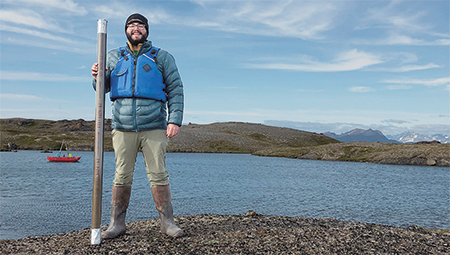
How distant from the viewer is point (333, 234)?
8.77 meters

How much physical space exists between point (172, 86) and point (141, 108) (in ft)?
2.94

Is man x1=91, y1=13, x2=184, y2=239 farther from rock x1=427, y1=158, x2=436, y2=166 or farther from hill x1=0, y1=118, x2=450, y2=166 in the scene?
rock x1=427, y1=158, x2=436, y2=166

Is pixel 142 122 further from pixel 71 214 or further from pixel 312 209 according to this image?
pixel 312 209

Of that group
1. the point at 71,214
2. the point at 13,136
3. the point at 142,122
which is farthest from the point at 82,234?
the point at 13,136

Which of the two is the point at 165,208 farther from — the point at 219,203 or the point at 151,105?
the point at 219,203

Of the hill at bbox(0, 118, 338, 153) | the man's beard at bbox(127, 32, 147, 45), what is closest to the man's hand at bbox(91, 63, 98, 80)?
the man's beard at bbox(127, 32, 147, 45)

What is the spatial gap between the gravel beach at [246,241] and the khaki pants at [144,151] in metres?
1.34

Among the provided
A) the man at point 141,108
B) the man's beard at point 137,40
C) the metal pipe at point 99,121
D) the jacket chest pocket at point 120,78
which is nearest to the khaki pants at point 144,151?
the man at point 141,108

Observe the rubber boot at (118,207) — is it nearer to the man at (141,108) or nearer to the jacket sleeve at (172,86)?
the man at (141,108)

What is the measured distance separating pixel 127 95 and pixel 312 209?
65.3 ft

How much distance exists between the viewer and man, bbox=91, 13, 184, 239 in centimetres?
778

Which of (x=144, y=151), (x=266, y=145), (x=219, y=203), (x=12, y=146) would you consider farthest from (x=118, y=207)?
(x=266, y=145)

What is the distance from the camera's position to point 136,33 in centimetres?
804

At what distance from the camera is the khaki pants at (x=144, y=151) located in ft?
26.0
